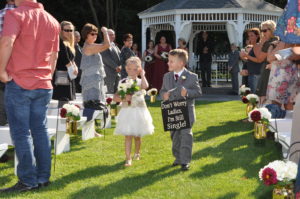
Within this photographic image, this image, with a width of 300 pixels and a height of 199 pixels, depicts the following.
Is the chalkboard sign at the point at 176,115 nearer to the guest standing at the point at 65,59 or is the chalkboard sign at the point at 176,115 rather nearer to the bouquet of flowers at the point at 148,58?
the guest standing at the point at 65,59

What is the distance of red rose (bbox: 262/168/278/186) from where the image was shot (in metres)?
4.16

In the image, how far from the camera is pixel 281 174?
4148 millimetres

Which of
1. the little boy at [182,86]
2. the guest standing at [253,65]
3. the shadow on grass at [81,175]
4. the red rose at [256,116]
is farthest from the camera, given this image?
the guest standing at [253,65]

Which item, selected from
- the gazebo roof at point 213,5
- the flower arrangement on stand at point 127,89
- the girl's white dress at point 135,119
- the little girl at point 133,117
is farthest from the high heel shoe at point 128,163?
the gazebo roof at point 213,5

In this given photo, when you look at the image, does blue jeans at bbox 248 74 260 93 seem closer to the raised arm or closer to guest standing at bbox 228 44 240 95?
the raised arm

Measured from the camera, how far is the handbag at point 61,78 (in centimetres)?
702

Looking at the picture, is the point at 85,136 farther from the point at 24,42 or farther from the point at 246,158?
the point at 24,42

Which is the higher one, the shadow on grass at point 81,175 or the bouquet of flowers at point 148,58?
the bouquet of flowers at point 148,58

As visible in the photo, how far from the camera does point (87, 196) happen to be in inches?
208

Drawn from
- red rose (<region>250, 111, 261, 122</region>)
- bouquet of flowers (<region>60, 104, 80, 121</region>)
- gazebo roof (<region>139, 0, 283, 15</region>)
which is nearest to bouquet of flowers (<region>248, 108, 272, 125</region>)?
red rose (<region>250, 111, 261, 122</region>)

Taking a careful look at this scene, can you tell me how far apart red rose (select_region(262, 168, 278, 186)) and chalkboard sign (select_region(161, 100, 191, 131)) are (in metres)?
2.05

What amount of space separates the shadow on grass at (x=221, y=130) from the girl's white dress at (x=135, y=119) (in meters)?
2.01

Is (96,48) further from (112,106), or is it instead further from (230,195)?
(230,195)

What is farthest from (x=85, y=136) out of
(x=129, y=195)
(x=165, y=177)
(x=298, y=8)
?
(x=298, y=8)
